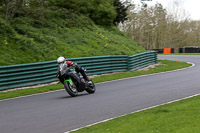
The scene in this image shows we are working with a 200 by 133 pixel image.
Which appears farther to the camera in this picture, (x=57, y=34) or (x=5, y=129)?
(x=57, y=34)

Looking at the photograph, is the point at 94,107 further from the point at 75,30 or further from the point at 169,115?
the point at 75,30

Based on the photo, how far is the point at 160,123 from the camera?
21.3 feet

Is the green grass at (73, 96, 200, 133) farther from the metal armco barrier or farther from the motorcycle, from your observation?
the metal armco barrier

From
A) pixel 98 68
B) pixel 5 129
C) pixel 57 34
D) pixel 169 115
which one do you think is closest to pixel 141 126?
pixel 169 115

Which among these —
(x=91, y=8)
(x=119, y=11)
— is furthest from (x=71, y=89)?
(x=119, y=11)

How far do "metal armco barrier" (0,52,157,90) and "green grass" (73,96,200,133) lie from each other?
8.75 m

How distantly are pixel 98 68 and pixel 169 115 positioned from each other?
13.4 m

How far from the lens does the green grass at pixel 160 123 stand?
232 inches

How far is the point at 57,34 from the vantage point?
86.7 feet

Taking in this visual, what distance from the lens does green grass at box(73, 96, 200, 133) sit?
5.90 meters

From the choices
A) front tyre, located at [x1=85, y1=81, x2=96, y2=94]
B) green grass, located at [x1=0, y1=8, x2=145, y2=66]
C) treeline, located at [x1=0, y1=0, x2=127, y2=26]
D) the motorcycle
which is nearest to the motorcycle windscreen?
the motorcycle

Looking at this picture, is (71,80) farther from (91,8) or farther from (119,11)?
(119,11)

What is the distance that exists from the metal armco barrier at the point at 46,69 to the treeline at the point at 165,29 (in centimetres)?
4655

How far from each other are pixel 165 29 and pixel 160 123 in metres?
67.8
